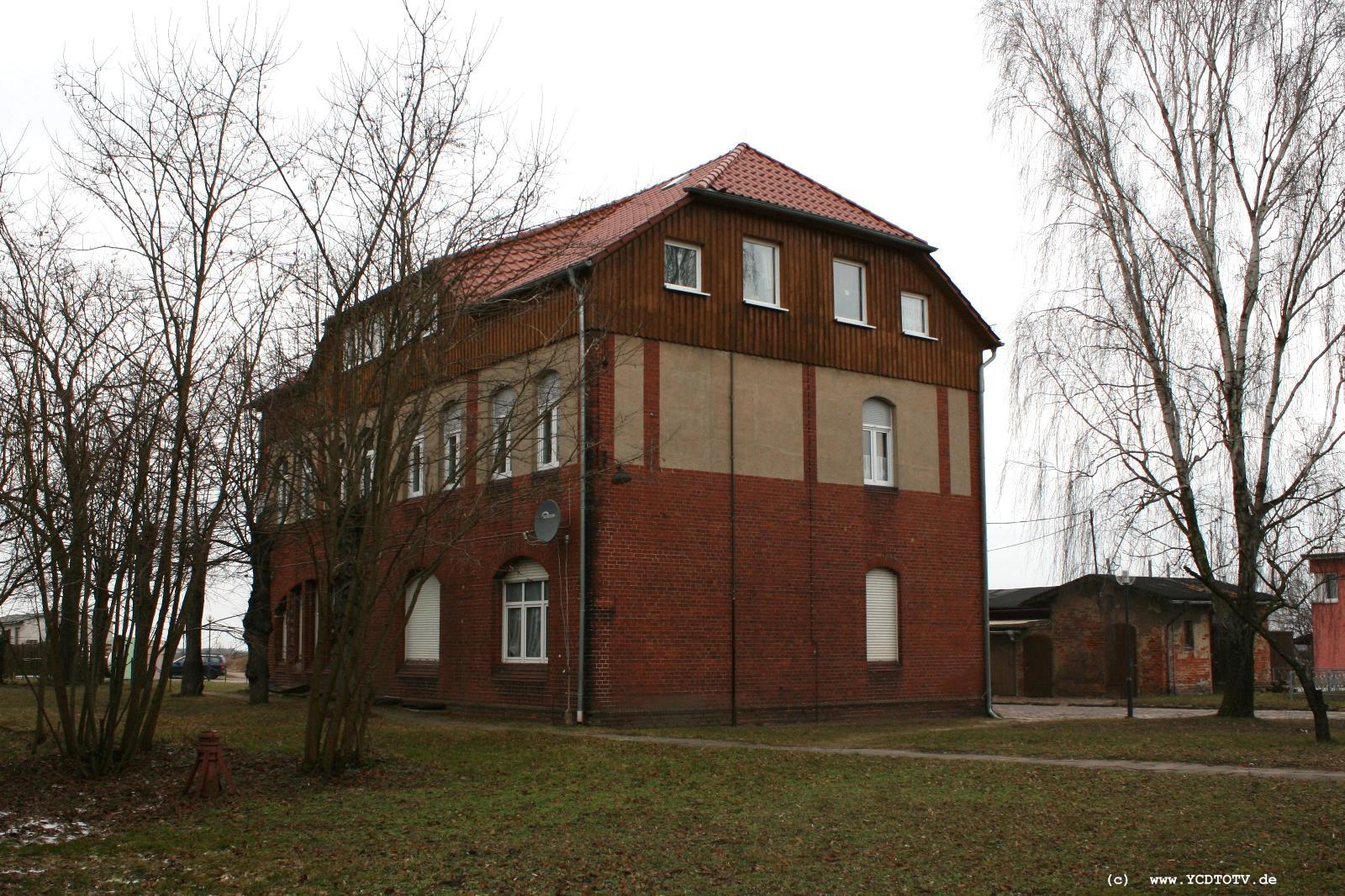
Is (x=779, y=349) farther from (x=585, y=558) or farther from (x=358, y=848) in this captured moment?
(x=358, y=848)

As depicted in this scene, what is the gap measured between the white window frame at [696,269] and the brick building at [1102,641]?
18.4 meters

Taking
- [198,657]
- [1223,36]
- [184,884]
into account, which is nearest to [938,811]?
[184,884]

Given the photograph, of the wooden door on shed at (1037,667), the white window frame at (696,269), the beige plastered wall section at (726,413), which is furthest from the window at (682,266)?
the wooden door on shed at (1037,667)

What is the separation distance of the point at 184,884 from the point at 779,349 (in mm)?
17163

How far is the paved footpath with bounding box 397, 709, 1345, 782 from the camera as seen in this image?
45.7 feet

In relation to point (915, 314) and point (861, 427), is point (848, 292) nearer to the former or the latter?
point (915, 314)

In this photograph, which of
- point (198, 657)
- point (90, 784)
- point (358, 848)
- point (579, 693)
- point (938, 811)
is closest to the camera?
point (358, 848)

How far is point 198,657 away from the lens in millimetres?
31172

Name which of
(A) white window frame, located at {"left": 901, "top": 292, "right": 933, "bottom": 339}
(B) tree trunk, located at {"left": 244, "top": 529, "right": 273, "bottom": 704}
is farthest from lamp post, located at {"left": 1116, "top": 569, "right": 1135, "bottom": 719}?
(B) tree trunk, located at {"left": 244, "top": 529, "right": 273, "bottom": 704}

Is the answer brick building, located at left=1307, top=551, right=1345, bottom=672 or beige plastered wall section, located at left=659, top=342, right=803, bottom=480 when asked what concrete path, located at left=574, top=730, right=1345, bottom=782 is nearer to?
beige plastered wall section, located at left=659, top=342, right=803, bottom=480

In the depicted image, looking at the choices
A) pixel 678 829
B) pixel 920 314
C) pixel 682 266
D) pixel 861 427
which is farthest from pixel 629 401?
pixel 678 829

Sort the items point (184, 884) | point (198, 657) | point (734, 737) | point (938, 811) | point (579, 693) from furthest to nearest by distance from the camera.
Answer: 1. point (198, 657)
2. point (579, 693)
3. point (734, 737)
4. point (938, 811)
5. point (184, 884)

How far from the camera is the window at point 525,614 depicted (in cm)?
2264

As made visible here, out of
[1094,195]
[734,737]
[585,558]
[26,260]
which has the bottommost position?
[734,737]
